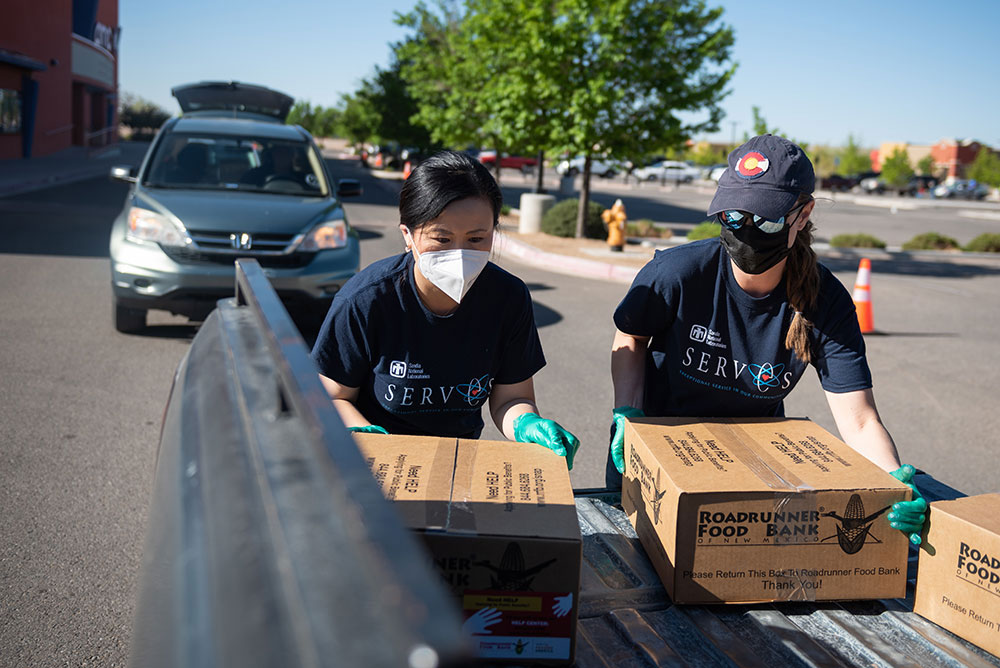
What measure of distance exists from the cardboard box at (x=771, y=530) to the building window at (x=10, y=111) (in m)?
32.7

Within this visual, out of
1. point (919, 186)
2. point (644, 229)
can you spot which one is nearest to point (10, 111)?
point (644, 229)

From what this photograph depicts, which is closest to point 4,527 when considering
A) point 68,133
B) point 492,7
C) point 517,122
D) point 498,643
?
point 498,643

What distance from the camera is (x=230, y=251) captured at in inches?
265

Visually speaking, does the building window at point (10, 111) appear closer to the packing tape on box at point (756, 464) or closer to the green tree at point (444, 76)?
the green tree at point (444, 76)

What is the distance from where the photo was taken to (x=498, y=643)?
5.86ft

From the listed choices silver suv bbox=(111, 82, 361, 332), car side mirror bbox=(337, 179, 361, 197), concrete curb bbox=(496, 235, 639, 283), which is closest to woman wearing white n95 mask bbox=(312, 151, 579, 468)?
silver suv bbox=(111, 82, 361, 332)

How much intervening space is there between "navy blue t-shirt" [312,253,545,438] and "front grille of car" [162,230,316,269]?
14.4 ft

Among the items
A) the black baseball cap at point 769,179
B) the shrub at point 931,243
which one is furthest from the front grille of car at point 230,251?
the shrub at point 931,243

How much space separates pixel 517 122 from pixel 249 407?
593 inches

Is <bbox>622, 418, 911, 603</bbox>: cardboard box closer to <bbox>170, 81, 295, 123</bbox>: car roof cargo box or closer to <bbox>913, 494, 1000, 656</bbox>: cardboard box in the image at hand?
<bbox>913, 494, 1000, 656</bbox>: cardboard box

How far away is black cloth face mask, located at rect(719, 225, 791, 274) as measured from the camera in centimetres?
264

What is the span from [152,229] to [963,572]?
638 centimetres

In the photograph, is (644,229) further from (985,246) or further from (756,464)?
(756,464)

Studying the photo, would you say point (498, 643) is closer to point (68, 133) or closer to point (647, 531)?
point (647, 531)
